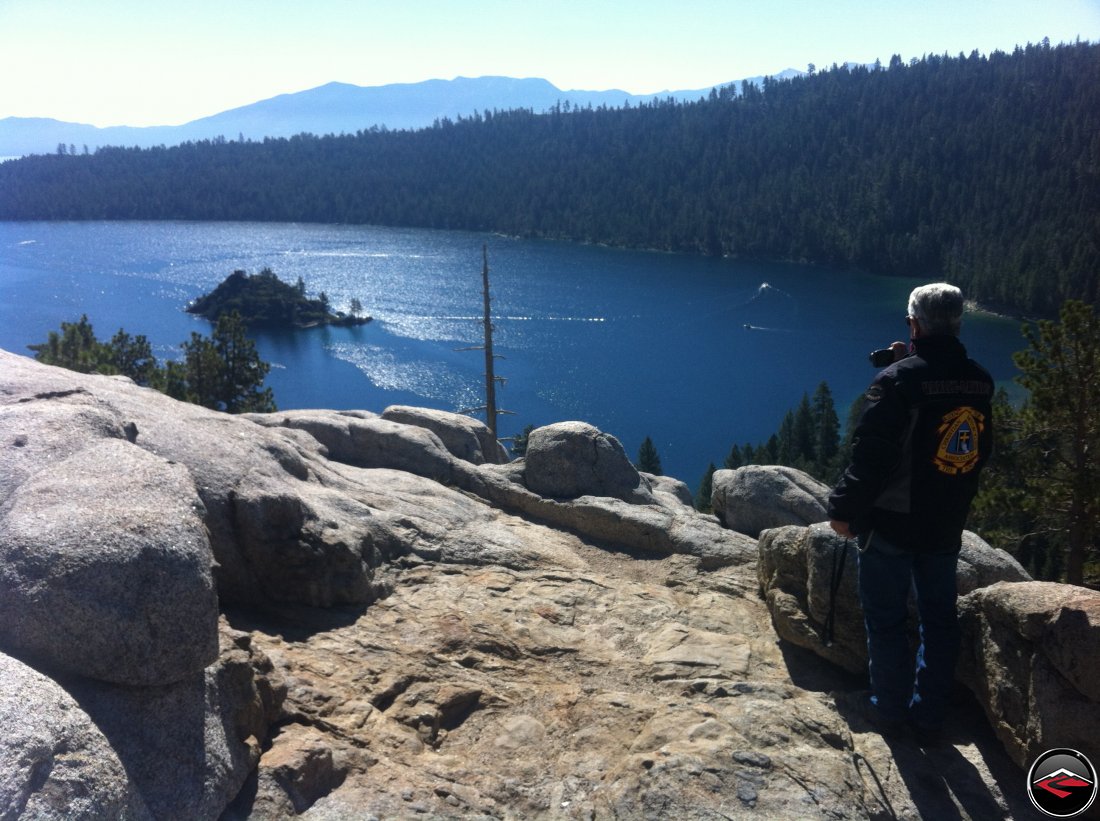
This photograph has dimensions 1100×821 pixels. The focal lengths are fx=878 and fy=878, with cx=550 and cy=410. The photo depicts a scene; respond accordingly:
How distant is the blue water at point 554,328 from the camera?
6950cm

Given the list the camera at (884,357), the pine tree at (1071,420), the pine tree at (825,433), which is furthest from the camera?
the pine tree at (825,433)

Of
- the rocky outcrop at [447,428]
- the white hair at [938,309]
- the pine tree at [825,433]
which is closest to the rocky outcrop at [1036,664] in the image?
the white hair at [938,309]

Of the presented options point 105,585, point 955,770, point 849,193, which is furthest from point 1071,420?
point 849,193

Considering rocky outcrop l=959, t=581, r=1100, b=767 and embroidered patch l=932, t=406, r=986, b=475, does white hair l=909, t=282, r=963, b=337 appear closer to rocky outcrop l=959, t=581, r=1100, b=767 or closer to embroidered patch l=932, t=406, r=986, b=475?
embroidered patch l=932, t=406, r=986, b=475

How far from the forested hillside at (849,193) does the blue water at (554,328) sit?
11813mm

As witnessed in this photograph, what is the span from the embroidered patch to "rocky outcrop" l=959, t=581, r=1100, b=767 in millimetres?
1326

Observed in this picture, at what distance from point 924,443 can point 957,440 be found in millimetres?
232

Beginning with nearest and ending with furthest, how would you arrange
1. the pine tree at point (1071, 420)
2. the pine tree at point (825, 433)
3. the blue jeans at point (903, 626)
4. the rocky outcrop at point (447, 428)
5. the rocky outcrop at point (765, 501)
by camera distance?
the blue jeans at point (903, 626), the rocky outcrop at point (765, 501), the pine tree at point (1071, 420), the rocky outcrop at point (447, 428), the pine tree at point (825, 433)

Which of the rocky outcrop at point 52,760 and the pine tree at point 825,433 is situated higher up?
the rocky outcrop at point 52,760

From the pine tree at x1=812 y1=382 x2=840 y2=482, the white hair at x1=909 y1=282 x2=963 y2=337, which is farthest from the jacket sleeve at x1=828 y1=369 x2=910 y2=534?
the pine tree at x1=812 y1=382 x2=840 y2=482

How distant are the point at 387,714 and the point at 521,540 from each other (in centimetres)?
477

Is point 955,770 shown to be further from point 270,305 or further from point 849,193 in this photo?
point 849,193

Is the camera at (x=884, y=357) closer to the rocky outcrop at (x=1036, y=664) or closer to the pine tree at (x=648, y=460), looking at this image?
the rocky outcrop at (x=1036, y=664)

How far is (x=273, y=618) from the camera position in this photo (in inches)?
321
